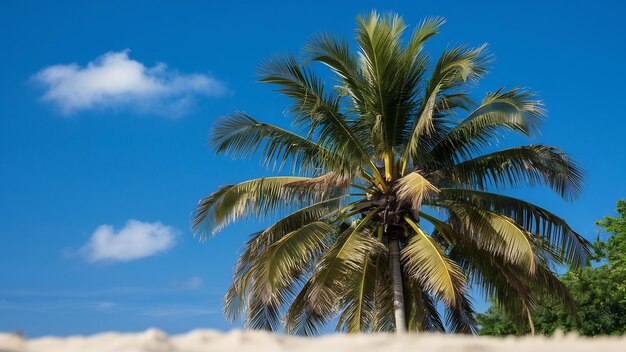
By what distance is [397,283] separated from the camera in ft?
47.5

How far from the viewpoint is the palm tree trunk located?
560 inches

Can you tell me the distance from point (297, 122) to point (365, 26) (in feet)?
7.64

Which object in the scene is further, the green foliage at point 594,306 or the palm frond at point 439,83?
the green foliage at point 594,306

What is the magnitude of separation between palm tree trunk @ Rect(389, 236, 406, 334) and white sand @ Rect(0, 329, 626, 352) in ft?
36.0

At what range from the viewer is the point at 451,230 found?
49.5ft

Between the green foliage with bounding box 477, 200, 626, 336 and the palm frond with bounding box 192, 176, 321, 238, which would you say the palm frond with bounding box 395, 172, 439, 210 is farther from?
the green foliage with bounding box 477, 200, 626, 336

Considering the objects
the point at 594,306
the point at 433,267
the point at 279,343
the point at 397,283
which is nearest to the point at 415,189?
the point at 433,267

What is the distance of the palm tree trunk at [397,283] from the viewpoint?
560 inches

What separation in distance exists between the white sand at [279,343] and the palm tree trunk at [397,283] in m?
11.0

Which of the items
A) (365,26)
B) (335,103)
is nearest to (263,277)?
(335,103)

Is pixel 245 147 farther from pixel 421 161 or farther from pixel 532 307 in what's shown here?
pixel 532 307

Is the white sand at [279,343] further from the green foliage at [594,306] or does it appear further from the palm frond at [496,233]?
the green foliage at [594,306]

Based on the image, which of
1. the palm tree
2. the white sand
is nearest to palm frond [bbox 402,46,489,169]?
the palm tree

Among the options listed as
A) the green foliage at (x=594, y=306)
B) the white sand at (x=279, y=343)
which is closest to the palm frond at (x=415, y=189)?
the white sand at (x=279, y=343)
